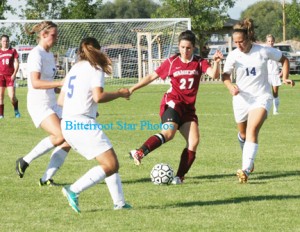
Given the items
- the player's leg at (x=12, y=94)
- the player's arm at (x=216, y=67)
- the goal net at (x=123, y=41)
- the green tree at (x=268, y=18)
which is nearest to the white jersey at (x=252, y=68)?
the player's arm at (x=216, y=67)

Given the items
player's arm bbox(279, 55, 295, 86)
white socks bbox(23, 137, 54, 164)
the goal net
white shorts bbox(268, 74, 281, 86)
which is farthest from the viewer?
the goal net

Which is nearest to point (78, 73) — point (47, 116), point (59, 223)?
point (59, 223)

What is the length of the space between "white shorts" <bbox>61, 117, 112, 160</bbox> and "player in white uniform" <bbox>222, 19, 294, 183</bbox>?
8.67ft

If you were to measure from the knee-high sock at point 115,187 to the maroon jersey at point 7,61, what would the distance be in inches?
512

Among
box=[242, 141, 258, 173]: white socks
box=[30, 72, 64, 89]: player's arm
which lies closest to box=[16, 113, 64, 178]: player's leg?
box=[30, 72, 64, 89]: player's arm

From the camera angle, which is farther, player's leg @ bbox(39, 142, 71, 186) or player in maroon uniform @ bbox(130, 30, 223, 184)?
player in maroon uniform @ bbox(130, 30, 223, 184)

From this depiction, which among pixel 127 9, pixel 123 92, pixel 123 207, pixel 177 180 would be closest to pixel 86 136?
pixel 123 92

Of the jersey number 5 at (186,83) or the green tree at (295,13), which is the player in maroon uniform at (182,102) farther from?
the green tree at (295,13)

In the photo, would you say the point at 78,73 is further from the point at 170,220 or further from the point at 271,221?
the point at 271,221

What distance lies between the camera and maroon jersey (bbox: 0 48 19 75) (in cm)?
2062

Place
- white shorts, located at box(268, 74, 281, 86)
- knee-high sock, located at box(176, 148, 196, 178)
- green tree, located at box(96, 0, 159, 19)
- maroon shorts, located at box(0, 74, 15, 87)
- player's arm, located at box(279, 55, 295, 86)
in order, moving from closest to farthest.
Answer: knee-high sock, located at box(176, 148, 196, 178) → player's arm, located at box(279, 55, 295, 86) → white shorts, located at box(268, 74, 281, 86) → maroon shorts, located at box(0, 74, 15, 87) → green tree, located at box(96, 0, 159, 19)

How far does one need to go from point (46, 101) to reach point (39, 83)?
652 millimetres

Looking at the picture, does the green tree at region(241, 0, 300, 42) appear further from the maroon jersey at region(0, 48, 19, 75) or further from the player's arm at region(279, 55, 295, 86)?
the player's arm at region(279, 55, 295, 86)

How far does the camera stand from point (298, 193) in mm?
9109
